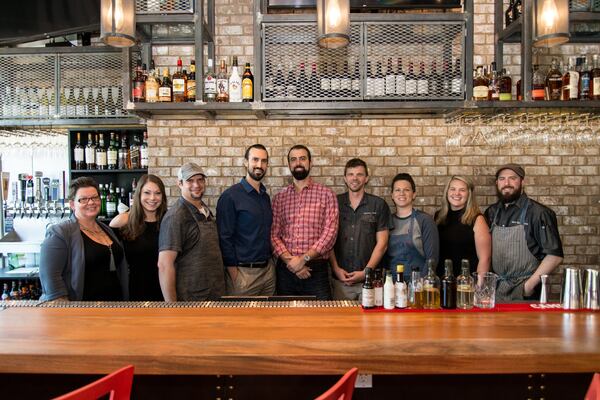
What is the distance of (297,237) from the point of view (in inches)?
153

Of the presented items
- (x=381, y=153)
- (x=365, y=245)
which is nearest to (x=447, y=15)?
(x=381, y=153)

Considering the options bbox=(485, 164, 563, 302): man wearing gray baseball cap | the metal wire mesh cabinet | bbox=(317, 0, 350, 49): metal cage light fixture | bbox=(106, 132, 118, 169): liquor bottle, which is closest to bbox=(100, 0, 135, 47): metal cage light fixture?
bbox=(317, 0, 350, 49): metal cage light fixture

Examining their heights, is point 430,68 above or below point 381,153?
above

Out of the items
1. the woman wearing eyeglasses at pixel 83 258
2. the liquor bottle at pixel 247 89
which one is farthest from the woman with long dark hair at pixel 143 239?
the liquor bottle at pixel 247 89

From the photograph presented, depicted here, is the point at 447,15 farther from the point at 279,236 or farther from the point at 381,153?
the point at 279,236

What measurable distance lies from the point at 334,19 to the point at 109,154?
3.14 m

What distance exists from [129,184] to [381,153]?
2.45 metres

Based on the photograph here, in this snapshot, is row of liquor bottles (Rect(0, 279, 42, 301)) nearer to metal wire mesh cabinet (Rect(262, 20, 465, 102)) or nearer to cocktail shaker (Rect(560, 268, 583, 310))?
metal wire mesh cabinet (Rect(262, 20, 465, 102))

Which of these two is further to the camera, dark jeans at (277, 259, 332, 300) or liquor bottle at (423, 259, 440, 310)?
dark jeans at (277, 259, 332, 300)

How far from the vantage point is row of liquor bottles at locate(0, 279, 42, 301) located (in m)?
4.93

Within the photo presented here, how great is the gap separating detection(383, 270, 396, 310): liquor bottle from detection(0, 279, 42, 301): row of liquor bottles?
12.7 feet

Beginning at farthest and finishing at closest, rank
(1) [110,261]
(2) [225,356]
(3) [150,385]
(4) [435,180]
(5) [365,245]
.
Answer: (4) [435,180] < (5) [365,245] < (1) [110,261] < (3) [150,385] < (2) [225,356]

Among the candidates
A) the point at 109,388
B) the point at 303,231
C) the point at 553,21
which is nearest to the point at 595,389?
the point at 109,388

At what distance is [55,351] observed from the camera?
1.99 meters
